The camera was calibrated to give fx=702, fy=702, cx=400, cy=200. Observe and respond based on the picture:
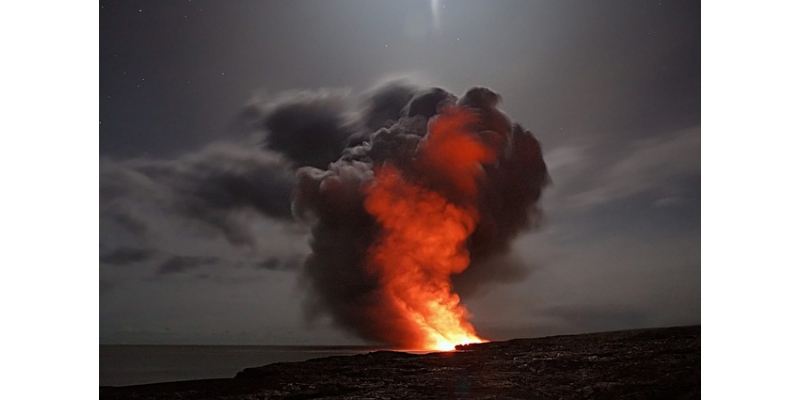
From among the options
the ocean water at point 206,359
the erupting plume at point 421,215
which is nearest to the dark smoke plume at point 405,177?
the erupting plume at point 421,215

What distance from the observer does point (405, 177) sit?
3.67 m

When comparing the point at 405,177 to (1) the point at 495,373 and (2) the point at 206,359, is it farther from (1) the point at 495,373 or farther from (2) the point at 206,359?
(2) the point at 206,359

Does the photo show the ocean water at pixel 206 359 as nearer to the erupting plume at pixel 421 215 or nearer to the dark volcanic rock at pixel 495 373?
the dark volcanic rock at pixel 495 373

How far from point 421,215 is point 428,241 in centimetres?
14

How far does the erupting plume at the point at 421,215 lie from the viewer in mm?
3641

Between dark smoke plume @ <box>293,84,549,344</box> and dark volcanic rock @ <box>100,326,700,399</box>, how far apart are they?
8.3 inches

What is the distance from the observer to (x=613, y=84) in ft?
12.2

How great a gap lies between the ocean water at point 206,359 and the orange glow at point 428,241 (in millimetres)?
316

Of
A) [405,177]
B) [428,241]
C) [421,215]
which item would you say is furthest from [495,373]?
[405,177]
